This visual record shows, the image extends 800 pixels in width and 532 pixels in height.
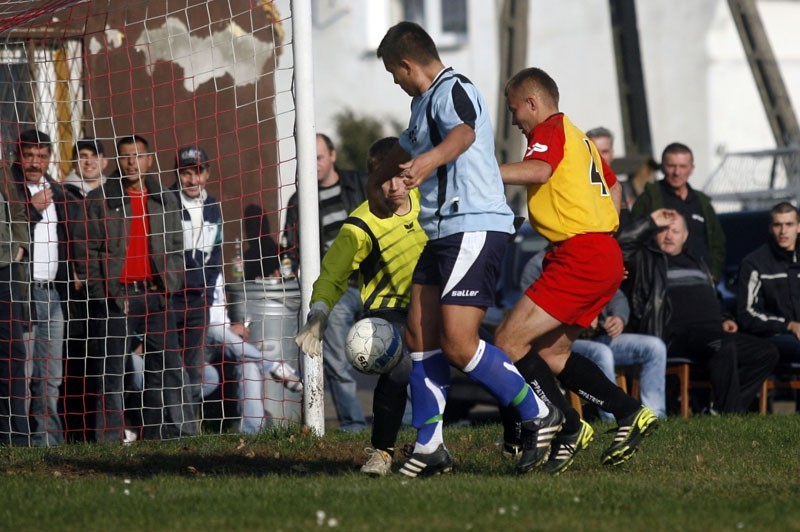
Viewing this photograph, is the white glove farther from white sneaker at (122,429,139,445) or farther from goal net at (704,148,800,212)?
goal net at (704,148,800,212)

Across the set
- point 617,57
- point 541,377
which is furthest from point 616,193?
point 617,57

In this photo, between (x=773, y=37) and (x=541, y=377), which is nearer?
(x=541, y=377)

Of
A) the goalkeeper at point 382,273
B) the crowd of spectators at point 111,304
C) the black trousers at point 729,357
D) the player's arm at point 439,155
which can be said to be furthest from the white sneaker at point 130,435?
the player's arm at point 439,155

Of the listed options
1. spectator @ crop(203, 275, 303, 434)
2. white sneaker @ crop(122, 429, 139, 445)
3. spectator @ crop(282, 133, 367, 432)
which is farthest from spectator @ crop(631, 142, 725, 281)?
white sneaker @ crop(122, 429, 139, 445)

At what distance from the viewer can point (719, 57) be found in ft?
84.8

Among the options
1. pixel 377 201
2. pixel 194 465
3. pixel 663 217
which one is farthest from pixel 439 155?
pixel 663 217

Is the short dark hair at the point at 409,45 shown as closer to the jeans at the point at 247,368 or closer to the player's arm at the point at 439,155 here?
the player's arm at the point at 439,155

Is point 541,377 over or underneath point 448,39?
underneath

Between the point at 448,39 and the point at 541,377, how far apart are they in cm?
2342

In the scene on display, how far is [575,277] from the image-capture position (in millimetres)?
6863

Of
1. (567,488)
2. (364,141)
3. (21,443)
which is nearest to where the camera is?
(567,488)

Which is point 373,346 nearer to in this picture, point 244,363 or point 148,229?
point 244,363

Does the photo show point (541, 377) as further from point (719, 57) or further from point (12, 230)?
point (719, 57)

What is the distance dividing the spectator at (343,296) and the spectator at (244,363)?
1.11 feet
